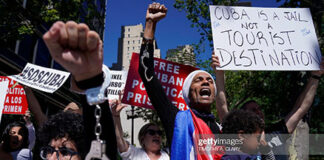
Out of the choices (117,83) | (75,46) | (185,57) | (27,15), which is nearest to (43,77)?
(117,83)

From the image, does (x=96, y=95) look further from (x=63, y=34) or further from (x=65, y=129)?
(x=65, y=129)

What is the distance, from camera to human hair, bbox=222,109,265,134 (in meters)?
1.87

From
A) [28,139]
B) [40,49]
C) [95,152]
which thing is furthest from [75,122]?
[40,49]

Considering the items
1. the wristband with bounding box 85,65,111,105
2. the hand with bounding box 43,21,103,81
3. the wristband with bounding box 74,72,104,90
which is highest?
the hand with bounding box 43,21,103,81

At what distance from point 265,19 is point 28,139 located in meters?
3.63

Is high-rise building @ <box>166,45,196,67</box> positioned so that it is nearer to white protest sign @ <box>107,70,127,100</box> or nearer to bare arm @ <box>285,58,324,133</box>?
white protest sign @ <box>107,70,127,100</box>

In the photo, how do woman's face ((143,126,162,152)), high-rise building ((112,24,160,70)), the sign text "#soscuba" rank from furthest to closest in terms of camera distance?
high-rise building ((112,24,160,70))
the sign text "#soscuba"
woman's face ((143,126,162,152))

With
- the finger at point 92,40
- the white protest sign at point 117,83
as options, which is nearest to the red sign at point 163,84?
the white protest sign at point 117,83

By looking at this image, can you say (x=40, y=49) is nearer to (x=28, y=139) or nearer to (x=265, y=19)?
(x=28, y=139)

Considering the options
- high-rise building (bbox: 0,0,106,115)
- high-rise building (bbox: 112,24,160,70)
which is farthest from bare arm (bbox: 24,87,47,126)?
high-rise building (bbox: 112,24,160,70)

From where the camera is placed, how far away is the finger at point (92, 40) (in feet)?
2.93

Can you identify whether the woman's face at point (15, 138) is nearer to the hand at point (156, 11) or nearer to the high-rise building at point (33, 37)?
the hand at point (156, 11)

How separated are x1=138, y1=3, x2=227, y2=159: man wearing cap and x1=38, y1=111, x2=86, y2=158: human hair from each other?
0.59 metres

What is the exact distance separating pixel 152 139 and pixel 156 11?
1771 mm
